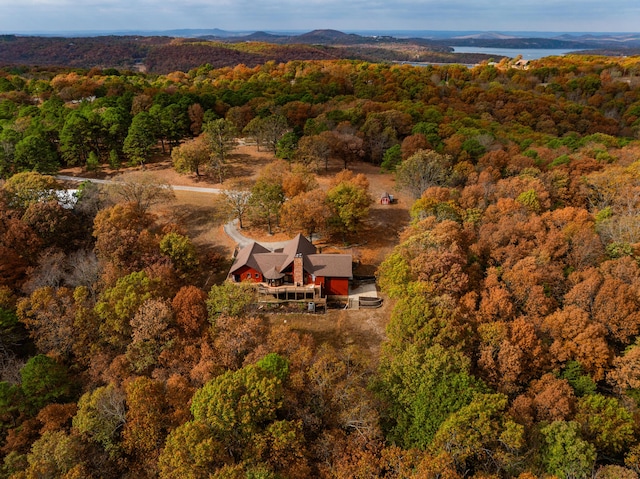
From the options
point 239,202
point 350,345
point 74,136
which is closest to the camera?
point 350,345

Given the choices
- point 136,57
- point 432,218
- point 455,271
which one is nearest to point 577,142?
point 432,218

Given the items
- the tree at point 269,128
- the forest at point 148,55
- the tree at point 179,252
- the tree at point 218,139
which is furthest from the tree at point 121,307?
the forest at point 148,55

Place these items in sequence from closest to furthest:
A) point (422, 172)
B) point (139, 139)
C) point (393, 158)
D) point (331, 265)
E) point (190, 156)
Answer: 1. point (331, 265)
2. point (422, 172)
3. point (190, 156)
4. point (393, 158)
5. point (139, 139)

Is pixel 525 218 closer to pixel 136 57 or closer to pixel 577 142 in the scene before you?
pixel 577 142

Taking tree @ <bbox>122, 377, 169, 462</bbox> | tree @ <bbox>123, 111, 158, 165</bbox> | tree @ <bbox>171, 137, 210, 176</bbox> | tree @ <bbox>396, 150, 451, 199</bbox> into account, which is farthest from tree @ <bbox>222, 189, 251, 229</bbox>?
tree @ <bbox>122, 377, 169, 462</bbox>

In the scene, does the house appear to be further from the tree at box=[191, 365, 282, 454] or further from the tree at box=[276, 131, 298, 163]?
the tree at box=[276, 131, 298, 163]

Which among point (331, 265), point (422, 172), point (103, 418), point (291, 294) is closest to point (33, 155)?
point (291, 294)

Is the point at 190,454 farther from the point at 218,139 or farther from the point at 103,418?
the point at 218,139
